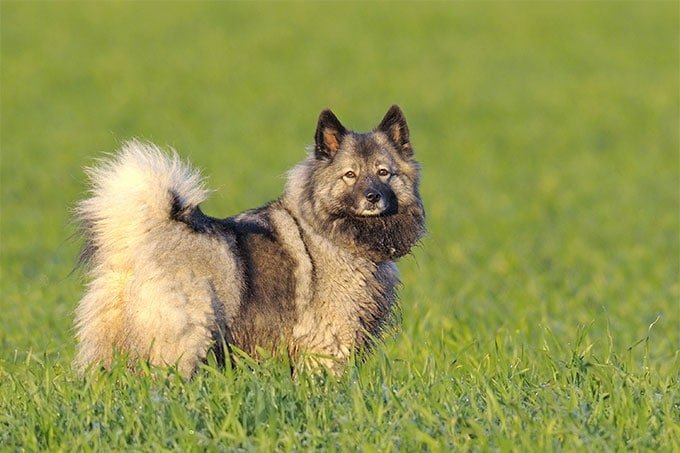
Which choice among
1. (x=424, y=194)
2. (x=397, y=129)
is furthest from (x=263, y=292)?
(x=424, y=194)

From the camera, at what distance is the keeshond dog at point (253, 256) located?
19.6ft

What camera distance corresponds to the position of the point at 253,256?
20.9 ft

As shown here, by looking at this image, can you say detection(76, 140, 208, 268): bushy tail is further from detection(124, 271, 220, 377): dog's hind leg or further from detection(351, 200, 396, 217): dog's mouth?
detection(351, 200, 396, 217): dog's mouth

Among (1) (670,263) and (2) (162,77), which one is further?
(2) (162,77)

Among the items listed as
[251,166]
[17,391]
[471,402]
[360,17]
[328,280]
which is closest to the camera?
[471,402]

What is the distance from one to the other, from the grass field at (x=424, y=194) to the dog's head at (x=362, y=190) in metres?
0.62

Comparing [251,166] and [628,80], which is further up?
[628,80]

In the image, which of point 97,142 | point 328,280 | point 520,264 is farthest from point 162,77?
point 328,280

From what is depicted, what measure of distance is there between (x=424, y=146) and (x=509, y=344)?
15184mm

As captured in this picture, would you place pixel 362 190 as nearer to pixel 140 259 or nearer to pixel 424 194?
pixel 140 259

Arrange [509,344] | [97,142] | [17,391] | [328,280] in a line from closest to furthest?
[17,391], [328,280], [509,344], [97,142]

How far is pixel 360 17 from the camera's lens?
117 ft

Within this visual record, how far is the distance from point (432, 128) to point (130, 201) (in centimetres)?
1955

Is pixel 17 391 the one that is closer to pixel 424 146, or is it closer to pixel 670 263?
pixel 670 263
